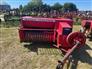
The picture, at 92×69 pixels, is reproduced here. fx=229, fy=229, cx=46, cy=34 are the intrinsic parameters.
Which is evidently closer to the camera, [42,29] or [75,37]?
[75,37]

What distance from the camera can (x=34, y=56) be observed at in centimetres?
796

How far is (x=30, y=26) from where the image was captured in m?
9.45

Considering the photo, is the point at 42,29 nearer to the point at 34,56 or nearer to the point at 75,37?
the point at 34,56

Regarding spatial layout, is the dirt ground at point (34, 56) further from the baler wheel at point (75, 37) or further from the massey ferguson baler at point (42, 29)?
the baler wheel at point (75, 37)

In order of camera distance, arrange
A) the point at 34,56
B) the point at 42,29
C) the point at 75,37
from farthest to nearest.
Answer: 1. the point at 42,29
2. the point at 34,56
3. the point at 75,37

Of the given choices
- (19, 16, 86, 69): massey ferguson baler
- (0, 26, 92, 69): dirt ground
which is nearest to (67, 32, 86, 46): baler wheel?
(0, 26, 92, 69): dirt ground

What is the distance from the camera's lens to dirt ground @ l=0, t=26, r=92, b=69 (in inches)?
276

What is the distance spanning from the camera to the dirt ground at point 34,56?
23.0ft

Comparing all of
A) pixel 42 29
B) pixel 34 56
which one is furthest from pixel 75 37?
pixel 42 29

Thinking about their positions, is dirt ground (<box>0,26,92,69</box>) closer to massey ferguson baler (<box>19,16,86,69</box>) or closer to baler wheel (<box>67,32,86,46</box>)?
massey ferguson baler (<box>19,16,86,69</box>)

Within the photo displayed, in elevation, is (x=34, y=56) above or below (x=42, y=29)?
below

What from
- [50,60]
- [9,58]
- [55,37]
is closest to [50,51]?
[55,37]

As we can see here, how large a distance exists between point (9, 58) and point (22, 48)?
149 centimetres

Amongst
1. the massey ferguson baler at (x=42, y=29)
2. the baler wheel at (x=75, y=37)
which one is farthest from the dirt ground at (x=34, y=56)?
the baler wheel at (x=75, y=37)
